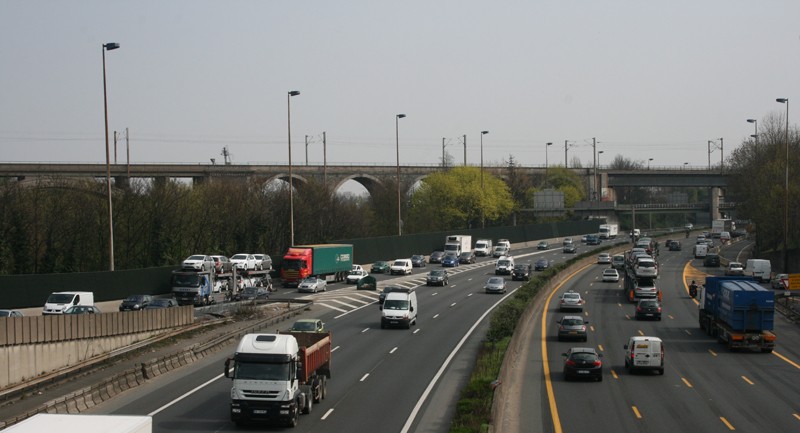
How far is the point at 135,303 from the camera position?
184ft

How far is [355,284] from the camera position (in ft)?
261

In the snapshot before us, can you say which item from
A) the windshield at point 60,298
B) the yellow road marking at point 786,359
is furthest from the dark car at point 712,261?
the windshield at point 60,298

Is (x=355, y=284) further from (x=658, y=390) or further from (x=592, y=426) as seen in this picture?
(x=592, y=426)

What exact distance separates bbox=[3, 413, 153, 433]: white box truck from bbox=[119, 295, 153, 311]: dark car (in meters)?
41.4

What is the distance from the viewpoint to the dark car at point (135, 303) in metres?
55.8

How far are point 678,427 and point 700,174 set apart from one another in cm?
15841

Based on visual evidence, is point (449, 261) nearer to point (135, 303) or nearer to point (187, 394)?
point (135, 303)

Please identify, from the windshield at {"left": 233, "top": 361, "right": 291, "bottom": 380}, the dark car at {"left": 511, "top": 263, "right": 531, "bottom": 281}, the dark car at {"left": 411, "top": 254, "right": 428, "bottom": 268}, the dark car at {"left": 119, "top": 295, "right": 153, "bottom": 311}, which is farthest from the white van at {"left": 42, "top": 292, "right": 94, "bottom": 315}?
the dark car at {"left": 411, "top": 254, "right": 428, "bottom": 268}

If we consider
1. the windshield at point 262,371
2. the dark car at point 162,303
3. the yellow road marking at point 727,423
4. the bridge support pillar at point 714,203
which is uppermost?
the bridge support pillar at point 714,203

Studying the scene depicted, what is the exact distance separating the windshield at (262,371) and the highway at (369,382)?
1.96 m

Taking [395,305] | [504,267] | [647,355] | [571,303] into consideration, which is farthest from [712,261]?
[647,355]

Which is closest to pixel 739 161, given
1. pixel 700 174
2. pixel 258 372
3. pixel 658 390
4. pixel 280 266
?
pixel 700 174

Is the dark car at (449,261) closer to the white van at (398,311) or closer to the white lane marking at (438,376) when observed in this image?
the white lane marking at (438,376)

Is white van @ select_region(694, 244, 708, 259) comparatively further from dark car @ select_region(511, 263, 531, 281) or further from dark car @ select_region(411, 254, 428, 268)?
dark car @ select_region(511, 263, 531, 281)
